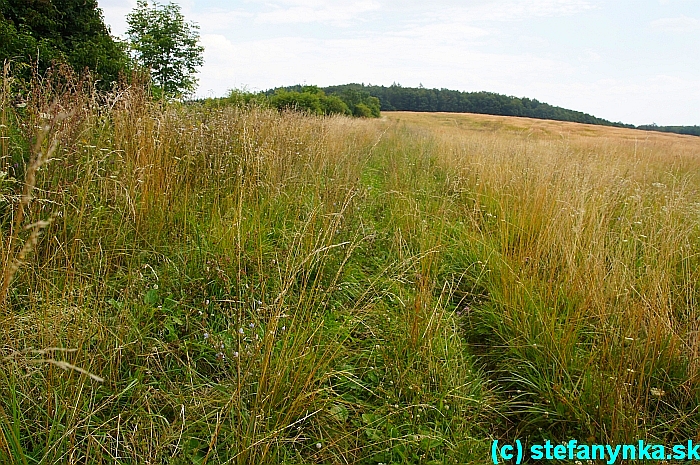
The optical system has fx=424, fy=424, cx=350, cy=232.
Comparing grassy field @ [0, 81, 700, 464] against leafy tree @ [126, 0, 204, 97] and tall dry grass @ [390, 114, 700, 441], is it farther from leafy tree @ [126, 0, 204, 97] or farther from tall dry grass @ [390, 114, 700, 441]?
leafy tree @ [126, 0, 204, 97]

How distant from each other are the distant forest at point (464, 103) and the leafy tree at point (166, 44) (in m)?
32.7

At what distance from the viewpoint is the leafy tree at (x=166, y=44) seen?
19531mm

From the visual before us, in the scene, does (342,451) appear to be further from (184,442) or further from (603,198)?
(603,198)

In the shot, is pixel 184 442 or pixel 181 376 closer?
pixel 184 442

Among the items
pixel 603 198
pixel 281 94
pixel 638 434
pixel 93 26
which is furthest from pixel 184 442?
pixel 281 94

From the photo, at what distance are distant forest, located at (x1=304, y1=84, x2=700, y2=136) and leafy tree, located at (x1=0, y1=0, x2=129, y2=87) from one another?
45078mm

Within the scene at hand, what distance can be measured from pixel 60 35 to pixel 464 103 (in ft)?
199

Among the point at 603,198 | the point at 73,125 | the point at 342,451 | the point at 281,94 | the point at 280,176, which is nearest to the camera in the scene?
the point at 342,451

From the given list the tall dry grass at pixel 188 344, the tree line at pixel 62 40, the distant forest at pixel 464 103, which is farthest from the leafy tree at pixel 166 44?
the distant forest at pixel 464 103

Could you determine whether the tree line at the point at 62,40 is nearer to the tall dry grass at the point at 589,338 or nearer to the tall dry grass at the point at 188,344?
the tall dry grass at the point at 188,344

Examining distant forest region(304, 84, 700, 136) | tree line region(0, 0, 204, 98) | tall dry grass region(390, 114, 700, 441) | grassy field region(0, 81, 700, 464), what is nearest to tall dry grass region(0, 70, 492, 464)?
grassy field region(0, 81, 700, 464)

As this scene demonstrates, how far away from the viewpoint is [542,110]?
5619 centimetres

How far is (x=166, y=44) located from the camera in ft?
66.0

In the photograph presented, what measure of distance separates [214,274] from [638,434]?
2.12m
